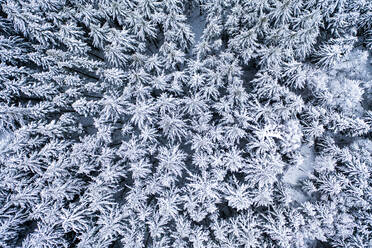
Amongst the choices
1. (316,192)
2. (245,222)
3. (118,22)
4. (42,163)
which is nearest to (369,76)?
(316,192)

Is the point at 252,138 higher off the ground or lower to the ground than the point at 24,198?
higher

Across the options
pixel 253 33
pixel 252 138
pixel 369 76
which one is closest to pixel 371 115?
pixel 369 76

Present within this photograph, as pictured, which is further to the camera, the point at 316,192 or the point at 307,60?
the point at 307,60

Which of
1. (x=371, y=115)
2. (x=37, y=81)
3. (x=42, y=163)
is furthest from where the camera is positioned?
(x=37, y=81)

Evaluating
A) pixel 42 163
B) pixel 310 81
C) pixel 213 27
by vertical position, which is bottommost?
pixel 42 163

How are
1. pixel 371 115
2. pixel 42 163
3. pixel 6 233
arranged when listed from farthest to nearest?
pixel 371 115
pixel 42 163
pixel 6 233

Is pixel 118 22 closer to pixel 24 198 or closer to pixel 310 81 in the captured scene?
pixel 24 198

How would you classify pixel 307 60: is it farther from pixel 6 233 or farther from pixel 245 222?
pixel 6 233
